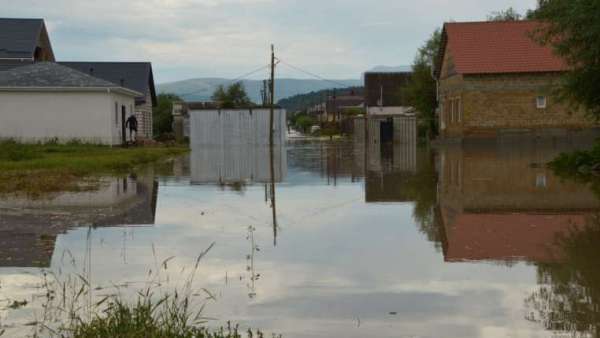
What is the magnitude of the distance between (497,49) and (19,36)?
28.8 m

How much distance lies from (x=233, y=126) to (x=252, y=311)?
4103cm

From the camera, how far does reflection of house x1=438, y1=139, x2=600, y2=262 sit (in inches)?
377

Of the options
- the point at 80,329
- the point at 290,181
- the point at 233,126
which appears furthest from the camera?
the point at 233,126

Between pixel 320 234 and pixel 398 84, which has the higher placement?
pixel 398 84

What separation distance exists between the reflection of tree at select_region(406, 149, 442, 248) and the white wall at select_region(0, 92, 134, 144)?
17.6 metres

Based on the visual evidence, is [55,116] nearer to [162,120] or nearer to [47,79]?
[47,79]

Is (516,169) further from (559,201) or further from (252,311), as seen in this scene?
(252,311)

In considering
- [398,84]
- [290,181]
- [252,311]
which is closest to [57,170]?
[290,181]

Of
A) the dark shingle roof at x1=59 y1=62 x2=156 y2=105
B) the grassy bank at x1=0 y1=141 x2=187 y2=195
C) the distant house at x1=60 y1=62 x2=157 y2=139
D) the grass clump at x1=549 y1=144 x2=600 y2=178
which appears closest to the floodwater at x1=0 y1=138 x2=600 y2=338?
the grassy bank at x1=0 y1=141 x2=187 y2=195

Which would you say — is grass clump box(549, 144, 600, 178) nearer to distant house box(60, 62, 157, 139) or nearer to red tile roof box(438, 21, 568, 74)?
red tile roof box(438, 21, 568, 74)

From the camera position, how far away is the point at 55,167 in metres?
23.0

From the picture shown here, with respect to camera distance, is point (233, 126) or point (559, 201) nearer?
point (559, 201)

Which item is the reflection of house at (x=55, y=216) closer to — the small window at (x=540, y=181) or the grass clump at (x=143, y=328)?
the grass clump at (x=143, y=328)

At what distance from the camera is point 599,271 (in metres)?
8.05
